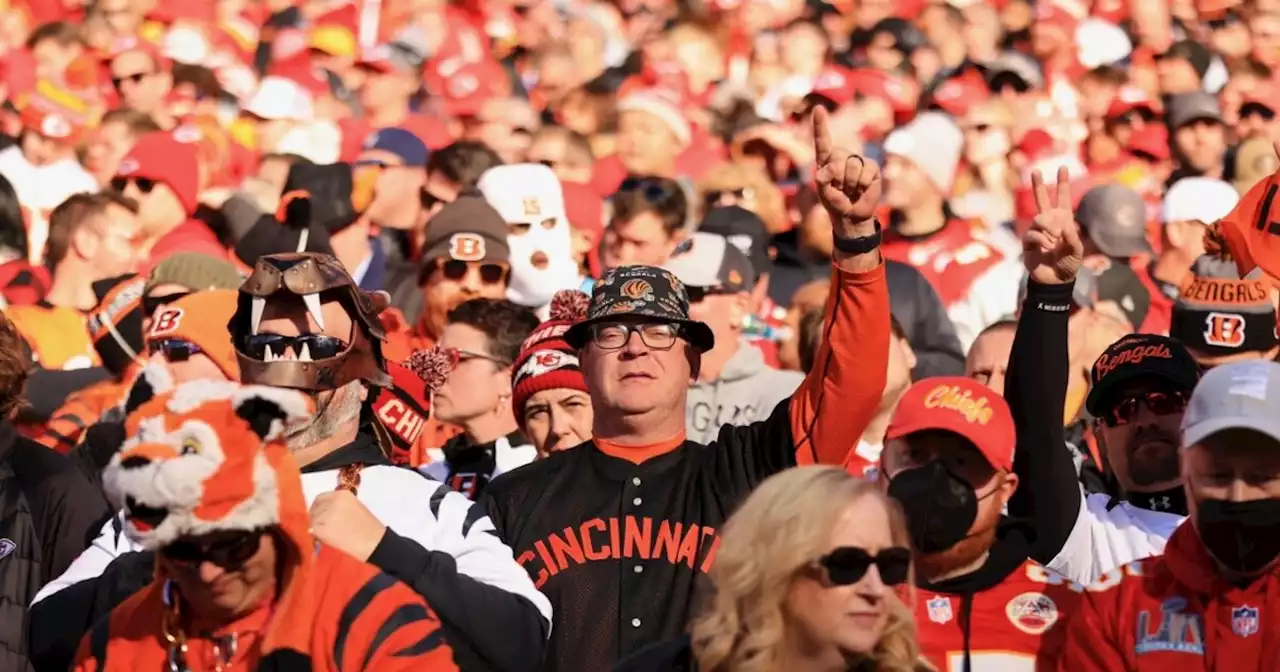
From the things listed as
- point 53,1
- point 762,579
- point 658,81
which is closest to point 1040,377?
point 762,579

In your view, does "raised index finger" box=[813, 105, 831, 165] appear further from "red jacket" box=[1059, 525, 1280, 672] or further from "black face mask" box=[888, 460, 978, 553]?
"red jacket" box=[1059, 525, 1280, 672]

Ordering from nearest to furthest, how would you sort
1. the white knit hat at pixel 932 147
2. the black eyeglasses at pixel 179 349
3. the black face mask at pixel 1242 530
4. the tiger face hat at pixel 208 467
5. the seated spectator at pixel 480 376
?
the tiger face hat at pixel 208 467, the black face mask at pixel 1242 530, the black eyeglasses at pixel 179 349, the seated spectator at pixel 480 376, the white knit hat at pixel 932 147

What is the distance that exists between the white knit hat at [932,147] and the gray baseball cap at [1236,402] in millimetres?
6864

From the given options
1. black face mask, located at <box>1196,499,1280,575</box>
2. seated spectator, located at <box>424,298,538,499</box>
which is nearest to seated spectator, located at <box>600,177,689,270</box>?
seated spectator, located at <box>424,298,538,499</box>

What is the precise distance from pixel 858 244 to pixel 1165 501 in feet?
3.99

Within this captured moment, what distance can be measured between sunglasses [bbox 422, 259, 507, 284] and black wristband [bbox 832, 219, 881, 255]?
155 inches

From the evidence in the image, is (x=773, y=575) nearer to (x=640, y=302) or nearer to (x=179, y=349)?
(x=640, y=302)

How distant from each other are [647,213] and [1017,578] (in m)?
5.15

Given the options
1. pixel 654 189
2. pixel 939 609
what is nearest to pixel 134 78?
pixel 654 189

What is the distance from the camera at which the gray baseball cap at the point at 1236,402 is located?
4.93 meters

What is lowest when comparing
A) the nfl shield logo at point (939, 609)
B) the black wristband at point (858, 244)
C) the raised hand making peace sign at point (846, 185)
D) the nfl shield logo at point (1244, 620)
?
the nfl shield logo at point (939, 609)

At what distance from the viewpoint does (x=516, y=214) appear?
10.6 m

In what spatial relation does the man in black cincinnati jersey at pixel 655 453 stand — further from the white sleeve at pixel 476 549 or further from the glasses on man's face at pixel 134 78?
the glasses on man's face at pixel 134 78

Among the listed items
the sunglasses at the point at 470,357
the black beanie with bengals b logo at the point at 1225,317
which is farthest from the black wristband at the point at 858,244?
the sunglasses at the point at 470,357
